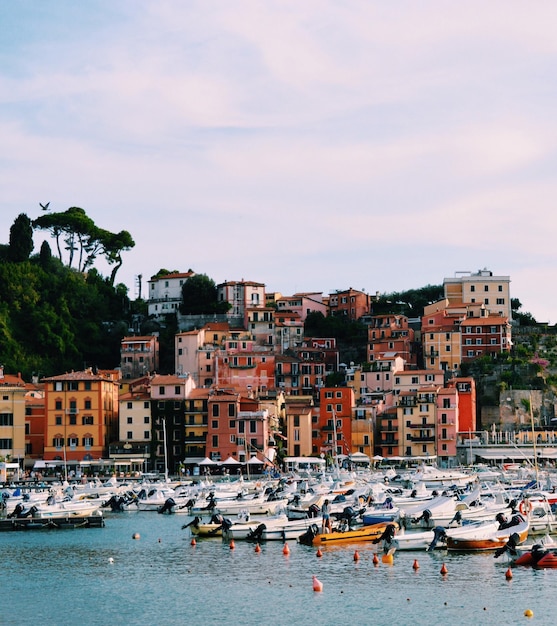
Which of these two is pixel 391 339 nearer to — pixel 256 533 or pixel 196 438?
pixel 196 438

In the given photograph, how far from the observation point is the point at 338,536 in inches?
2010

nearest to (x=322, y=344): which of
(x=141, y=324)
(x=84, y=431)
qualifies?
(x=141, y=324)

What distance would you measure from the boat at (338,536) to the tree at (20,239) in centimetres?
7413

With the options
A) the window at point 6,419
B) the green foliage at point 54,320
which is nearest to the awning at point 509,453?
the window at point 6,419

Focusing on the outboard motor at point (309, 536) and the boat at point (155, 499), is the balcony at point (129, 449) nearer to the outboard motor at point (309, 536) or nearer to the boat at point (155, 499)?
the boat at point (155, 499)

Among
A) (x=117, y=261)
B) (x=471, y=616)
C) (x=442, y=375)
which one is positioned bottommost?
(x=471, y=616)

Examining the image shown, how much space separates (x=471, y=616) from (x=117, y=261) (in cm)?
9639

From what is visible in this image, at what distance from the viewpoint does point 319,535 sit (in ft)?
167

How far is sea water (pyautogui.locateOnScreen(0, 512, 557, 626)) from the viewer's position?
37.6 meters

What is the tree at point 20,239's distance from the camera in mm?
119812

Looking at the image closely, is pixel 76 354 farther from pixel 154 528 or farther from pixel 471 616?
pixel 471 616

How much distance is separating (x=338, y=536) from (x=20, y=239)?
75924 mm

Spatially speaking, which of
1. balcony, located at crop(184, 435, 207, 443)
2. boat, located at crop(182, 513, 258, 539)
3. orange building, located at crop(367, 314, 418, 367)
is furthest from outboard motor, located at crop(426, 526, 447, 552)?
orange building, located at crop(367, 314, 418, 367)

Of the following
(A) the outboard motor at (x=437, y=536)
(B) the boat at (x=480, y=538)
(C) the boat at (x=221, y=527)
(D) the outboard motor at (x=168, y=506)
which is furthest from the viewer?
(D) the outboard motor at (x=168, y=506)
